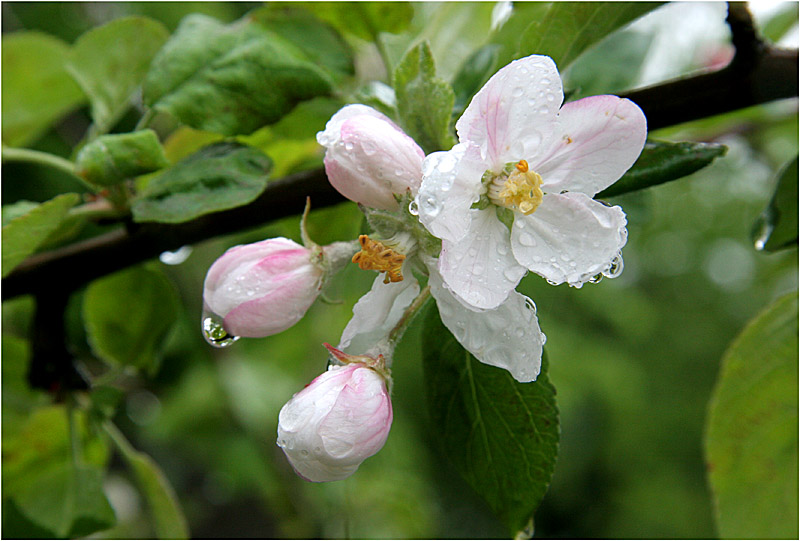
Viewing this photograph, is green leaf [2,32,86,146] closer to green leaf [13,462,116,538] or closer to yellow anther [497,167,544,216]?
green leaf [13,462,116,538]

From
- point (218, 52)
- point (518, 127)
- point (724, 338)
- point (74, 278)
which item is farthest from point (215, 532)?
point (724, 338)

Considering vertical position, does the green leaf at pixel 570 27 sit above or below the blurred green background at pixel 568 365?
above

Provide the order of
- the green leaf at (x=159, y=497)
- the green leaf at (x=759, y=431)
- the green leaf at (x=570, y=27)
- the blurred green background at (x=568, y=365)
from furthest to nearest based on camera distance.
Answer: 1. the blurred green background at (x=568, y=365)
2. the green leaf at (x=159, y=497)
3. the green leaf at (x=759, y=431)
4. the green leaf at (x=570, y=27)

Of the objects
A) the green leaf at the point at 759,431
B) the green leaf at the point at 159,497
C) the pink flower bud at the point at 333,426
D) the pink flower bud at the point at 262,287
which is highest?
the pink flower bud at the point at 262,287

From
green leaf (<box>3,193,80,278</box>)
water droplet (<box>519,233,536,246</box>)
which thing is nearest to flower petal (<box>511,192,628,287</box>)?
water droplet (<box>519,233,536,246</box>)

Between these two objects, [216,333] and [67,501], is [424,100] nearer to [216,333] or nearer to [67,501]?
[216,333]

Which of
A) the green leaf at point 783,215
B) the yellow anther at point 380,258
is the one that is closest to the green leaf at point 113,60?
the yellow anther at point 380,258

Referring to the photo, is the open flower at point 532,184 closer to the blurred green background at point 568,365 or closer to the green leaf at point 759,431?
the blurred green background at point 568,365

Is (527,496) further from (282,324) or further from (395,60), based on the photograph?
(395,60)
